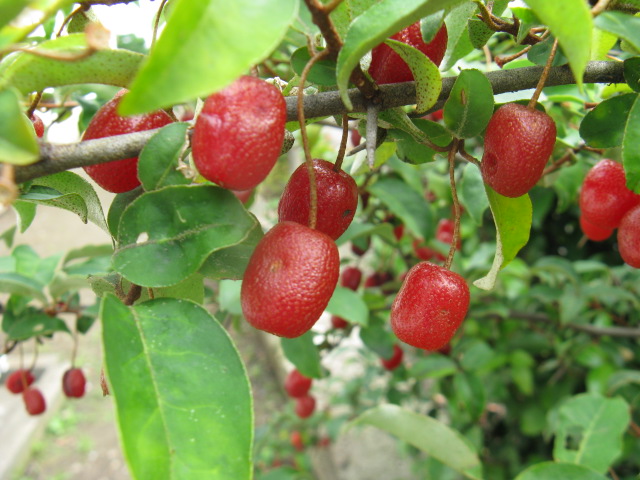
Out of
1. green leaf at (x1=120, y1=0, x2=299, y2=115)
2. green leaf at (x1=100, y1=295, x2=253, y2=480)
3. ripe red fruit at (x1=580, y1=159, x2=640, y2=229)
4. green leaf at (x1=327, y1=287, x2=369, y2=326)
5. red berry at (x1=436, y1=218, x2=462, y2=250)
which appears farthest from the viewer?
red berry at (x1=436, y1=218, x2=462, y2=250)

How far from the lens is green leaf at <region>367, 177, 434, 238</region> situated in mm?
1323

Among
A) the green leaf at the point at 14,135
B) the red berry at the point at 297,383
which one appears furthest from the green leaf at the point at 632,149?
the red berry at the point at 297,383

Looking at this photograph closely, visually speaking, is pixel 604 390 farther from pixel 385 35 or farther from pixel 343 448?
pixel 343 448

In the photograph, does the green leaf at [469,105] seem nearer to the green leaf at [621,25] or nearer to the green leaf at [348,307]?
the green leaf at [621,25]

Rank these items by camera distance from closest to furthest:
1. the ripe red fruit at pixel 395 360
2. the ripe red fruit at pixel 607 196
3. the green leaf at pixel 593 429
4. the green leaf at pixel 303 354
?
the ripe red fruit at pixel 607 196 < the green leaf at pixel 593 429 < the green leaf at pixel 303 354 < the ripe red fruit at pixel 395 360

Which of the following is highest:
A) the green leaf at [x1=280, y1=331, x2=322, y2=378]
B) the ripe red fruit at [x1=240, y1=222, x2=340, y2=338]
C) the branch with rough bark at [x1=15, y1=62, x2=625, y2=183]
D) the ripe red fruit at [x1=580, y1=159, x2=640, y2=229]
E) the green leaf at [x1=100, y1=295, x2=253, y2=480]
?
the branch with rough bark at [x1=15, y1=62, x2=625, y2=183]

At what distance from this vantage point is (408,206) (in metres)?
1.35

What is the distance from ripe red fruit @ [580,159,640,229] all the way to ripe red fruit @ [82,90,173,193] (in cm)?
56

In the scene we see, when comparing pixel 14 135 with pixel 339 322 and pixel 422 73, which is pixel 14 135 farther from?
pixel 339 322

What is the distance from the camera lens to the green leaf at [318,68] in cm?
51

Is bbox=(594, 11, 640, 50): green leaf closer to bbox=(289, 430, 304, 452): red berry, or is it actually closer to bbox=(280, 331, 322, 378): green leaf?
bbox=(280, 331, 322, 378): green leaf

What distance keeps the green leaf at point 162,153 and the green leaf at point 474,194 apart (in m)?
0.69

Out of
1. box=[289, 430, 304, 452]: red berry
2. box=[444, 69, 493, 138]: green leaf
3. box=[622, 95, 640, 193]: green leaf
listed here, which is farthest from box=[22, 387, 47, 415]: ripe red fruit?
box=[622, 95, 640, 193]: green leaf

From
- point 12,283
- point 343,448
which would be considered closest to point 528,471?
point 12,283
